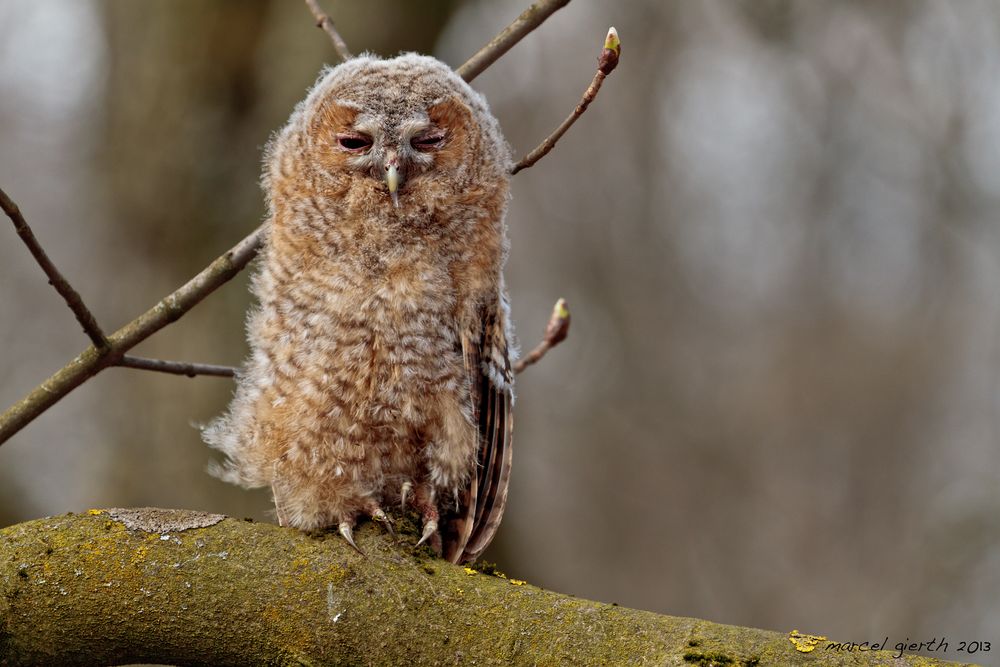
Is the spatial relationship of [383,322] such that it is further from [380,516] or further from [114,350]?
[114,350]

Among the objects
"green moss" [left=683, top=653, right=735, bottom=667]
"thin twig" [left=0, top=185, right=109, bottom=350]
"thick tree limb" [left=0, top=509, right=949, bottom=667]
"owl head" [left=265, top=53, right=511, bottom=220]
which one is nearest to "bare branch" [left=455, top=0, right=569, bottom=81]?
"owl head" [left=265, top=53, right=511, bottom=220]

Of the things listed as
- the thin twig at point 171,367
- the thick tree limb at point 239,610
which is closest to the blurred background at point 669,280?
the thin twig at point 171,367

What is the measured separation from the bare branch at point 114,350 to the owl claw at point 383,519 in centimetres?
65

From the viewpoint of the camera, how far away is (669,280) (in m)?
9.13

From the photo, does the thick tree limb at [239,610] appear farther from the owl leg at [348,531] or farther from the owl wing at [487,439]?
the owl wing at [487,439]

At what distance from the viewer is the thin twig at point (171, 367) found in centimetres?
235

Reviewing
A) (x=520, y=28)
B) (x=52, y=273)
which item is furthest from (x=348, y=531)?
(x=520, y=28)

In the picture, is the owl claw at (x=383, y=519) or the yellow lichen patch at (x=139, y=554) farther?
the owl claw at (x=383, y=519)

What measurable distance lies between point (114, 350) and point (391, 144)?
84 centimetres

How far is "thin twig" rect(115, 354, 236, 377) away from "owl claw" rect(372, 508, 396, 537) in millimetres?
632

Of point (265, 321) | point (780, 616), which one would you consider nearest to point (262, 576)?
point (265, 321)

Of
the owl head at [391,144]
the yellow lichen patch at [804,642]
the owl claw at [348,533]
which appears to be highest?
the owl head at [391,144]

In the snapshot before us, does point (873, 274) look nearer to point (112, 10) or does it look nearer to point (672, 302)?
point (672, 302)

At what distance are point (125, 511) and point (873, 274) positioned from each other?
24.5 ft
